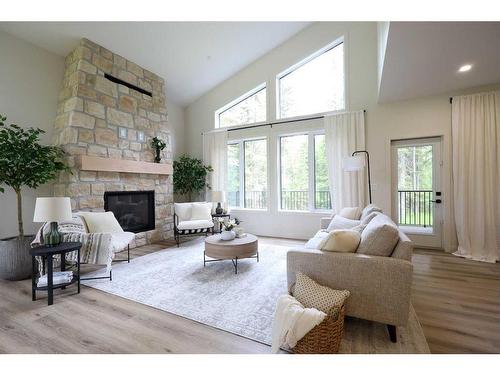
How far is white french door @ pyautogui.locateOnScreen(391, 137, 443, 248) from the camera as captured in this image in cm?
413

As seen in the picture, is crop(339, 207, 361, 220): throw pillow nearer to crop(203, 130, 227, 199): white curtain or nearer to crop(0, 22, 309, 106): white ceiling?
crop(203, 130, 227, 199): white curtain

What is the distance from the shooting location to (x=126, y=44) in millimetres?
4141

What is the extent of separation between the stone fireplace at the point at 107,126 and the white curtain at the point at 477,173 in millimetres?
5358

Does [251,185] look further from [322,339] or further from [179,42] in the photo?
[322,339]

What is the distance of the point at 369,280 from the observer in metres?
1.73

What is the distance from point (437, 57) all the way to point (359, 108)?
167cm

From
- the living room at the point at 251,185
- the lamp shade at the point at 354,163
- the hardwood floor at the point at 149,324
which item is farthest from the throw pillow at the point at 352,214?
the hardwood floor at the point at 149,324

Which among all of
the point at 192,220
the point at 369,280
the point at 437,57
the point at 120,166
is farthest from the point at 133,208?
the point at 437,57

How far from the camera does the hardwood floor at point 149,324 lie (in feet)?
5.48

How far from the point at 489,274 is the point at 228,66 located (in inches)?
224

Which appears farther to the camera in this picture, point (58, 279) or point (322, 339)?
point (58, 279)

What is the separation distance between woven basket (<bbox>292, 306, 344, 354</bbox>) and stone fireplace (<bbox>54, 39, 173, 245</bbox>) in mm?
3772

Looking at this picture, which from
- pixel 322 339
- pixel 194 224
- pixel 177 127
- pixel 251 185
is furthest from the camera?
pixel 177 127

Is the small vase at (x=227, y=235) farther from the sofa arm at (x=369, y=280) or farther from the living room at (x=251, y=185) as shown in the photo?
the sofa arm at (x=369, y=280)
